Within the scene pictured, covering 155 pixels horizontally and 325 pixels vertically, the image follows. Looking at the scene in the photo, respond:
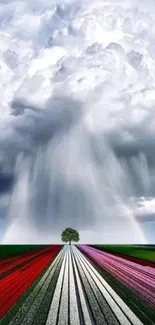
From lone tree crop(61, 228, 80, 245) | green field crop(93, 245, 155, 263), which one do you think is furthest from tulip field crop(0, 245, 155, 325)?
lone tree crop(61, 228, 80, 245)

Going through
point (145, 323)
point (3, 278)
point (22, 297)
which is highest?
point (3, 278)

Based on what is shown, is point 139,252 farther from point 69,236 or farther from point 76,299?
point 69,236

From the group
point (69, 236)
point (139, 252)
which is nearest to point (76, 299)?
point (139, 252)

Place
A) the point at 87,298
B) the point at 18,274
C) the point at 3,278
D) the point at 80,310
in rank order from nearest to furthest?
1. the point at 80,310
2. the point at 87,298
3. the point at 3,278
4. the point at 18,274

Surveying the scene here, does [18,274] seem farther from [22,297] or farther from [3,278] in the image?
[22,297]

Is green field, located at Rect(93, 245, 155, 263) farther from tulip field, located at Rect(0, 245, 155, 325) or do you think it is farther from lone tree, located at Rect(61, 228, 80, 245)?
lone tree, located at Rect(61, 228, 80, 245)

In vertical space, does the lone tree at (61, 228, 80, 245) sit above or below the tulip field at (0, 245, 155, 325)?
above

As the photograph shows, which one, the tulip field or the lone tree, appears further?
the lone tree

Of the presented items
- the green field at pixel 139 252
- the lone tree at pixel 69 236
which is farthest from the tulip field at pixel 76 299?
the lone tree at pixel 69 236

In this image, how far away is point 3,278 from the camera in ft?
66.1

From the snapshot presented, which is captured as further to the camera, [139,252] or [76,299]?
[139,252]

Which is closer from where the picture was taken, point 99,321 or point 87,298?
point 99,321

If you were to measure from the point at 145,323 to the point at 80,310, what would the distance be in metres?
2.46

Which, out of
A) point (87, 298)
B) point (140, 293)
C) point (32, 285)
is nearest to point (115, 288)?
point (140, 293)
